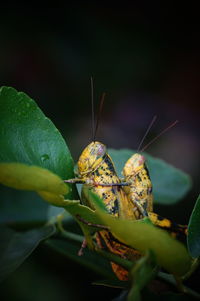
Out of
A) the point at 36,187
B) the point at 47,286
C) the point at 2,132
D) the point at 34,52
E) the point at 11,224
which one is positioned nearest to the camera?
the point at 36,187

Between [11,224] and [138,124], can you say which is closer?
[11,224]

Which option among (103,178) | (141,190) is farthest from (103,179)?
(141,190)

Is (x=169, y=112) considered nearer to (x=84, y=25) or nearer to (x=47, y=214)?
(x=84, y=25)

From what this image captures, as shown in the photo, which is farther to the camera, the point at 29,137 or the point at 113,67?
the point at 113,67

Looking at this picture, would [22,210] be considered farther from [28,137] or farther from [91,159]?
[28,137]

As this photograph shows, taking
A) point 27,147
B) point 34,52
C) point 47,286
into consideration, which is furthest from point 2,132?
point 34,52
